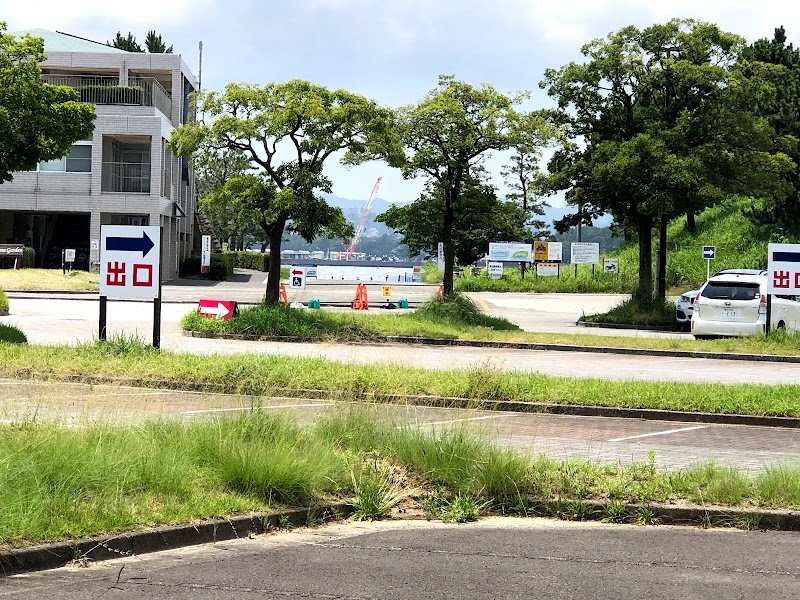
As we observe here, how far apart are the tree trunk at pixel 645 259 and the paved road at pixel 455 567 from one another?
27.3 metres

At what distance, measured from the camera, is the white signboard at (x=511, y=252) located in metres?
63.8

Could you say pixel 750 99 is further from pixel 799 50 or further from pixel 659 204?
pixel 799 50

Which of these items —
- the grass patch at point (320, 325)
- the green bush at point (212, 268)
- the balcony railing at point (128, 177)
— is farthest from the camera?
the green bush at point (212, 268)

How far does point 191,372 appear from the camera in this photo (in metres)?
14.6

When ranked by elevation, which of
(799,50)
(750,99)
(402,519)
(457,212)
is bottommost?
(402,519)

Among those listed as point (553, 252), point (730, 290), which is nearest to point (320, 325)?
point (730, 290)

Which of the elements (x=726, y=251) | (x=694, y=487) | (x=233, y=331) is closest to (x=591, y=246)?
(x=726, y=251)

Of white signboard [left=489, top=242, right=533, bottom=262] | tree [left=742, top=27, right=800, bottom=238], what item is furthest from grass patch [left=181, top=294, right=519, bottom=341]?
white signboard [left=489, top=242, right=533, bottom=262]

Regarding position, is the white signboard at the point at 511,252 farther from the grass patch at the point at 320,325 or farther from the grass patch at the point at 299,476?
the grass patch at the point at 299,476

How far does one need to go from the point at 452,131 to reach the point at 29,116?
1309 cm

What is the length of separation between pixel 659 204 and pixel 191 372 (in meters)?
20.5

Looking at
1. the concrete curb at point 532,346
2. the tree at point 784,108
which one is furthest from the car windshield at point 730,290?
the tree at point 784,108

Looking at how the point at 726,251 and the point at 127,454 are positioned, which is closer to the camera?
the point at 127,454

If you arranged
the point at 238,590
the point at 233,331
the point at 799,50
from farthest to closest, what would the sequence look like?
1. the point at 799,50
2. the point at 233,331
3. the point at 238,590
